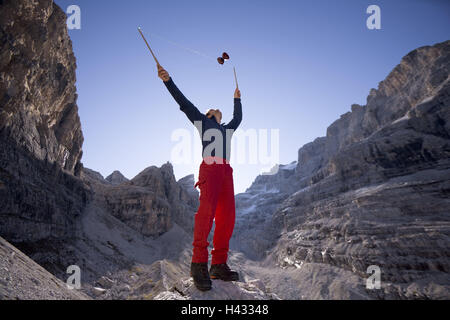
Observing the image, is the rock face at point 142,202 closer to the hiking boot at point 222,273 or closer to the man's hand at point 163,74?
the hiking boot at point 222,273

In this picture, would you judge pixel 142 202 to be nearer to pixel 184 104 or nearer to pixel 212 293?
pixel 184 104

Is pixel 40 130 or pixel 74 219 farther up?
pixel 40 130

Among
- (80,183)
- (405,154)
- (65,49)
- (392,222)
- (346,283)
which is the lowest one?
(346,283)

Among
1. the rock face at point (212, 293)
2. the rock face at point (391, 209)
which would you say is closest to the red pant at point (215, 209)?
the rock face at point (212, 293)

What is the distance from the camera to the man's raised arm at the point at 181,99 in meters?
4.73

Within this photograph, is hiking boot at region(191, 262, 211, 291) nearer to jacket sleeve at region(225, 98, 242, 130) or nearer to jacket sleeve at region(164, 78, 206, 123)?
jacket sleeve at region(164, 78, 206, 123)

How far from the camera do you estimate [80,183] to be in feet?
96.4

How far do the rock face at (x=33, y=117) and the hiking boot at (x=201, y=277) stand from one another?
14.2 metres

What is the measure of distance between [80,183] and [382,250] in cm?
3704

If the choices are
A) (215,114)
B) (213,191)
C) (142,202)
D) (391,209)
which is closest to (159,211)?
(142,202)
